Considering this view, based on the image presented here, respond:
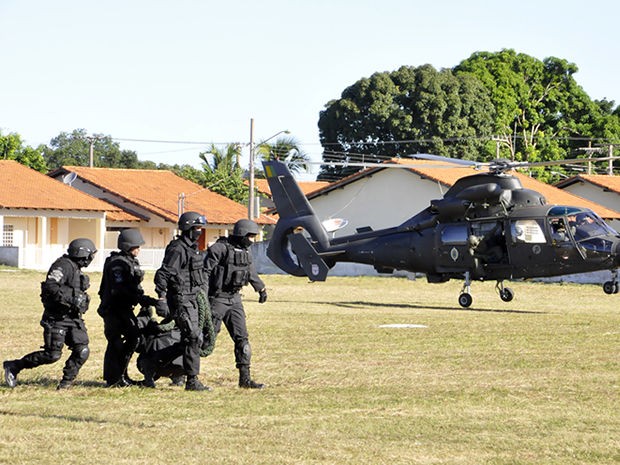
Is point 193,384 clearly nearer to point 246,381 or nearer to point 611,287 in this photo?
point 246,381

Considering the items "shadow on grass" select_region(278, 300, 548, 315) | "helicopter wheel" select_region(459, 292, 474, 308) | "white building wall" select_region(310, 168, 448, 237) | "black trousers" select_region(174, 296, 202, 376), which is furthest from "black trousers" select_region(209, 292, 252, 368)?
"white building wall" select_region(310, 168, 448, 237)

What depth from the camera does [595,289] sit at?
3944 centimetres

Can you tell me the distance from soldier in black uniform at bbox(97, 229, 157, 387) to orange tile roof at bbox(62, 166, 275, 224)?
50.9 m

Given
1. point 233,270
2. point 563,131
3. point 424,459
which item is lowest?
point 424,459

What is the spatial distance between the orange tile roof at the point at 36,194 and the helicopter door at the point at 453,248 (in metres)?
32.0

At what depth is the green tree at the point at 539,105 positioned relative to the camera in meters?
87.6

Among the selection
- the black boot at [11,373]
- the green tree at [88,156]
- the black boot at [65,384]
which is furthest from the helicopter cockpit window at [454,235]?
the green tree at [88,156]

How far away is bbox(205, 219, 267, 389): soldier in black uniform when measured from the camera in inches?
531

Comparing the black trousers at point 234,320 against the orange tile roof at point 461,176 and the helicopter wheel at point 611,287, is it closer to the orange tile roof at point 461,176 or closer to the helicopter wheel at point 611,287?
the helicopter wheel at point 611,287

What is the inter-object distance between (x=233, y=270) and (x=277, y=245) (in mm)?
19149

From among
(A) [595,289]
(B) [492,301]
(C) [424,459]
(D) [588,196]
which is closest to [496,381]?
(C) [424,459]

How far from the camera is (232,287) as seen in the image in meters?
13.6

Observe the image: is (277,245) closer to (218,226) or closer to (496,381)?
(496,381)

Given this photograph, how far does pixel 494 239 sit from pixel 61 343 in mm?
16853
